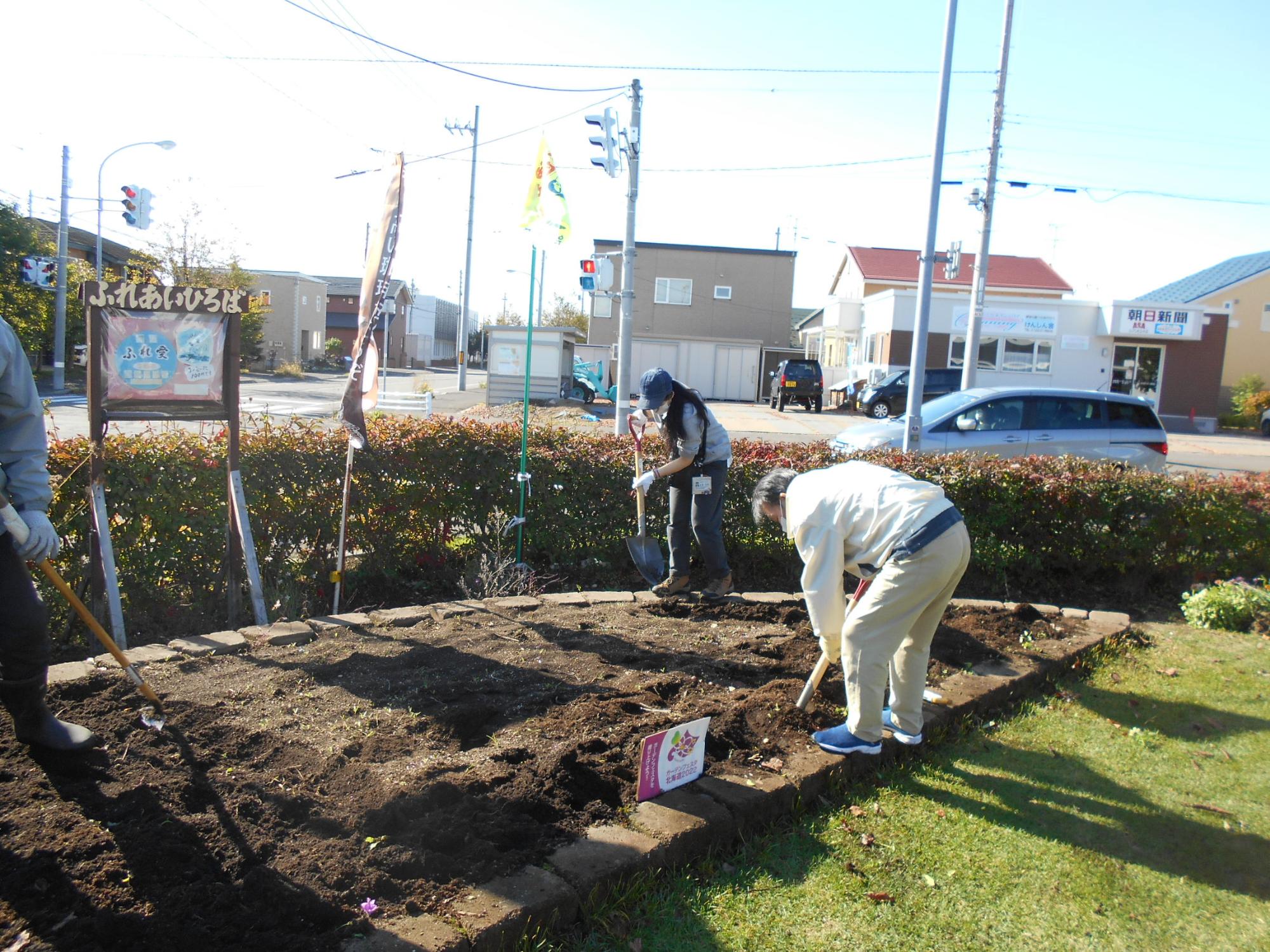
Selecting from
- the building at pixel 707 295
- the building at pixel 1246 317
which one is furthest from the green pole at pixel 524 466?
the building at pixel 1246 317

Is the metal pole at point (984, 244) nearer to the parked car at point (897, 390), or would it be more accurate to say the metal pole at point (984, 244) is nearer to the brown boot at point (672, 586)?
the parked car at point (897, 390)

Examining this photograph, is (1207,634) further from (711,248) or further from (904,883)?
(711,248)

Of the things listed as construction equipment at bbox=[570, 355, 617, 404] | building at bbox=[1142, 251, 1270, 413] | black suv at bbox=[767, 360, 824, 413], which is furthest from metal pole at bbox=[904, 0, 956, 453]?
building at bbox=[1142, 251, 1270, 413]

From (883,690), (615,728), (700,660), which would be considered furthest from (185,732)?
(883,690)

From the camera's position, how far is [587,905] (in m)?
2.64

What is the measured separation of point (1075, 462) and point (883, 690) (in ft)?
14.7

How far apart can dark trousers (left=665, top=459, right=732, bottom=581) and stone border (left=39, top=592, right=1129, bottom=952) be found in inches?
47.8

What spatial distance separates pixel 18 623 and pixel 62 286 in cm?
2803

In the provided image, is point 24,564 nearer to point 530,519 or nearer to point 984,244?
point 530,519

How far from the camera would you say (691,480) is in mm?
6066

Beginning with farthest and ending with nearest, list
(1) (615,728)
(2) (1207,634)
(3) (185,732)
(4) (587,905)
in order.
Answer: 1. (2) (1207,634)
2. (1) (615,728)
3. (3) (185,732)
4. (4) (587,905)

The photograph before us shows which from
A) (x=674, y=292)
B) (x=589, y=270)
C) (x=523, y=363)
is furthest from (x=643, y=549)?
(x=674, y=292)

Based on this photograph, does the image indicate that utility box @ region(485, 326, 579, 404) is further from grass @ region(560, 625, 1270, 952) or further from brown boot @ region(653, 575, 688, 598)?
grass @ region(560, 625, 1270, 952)

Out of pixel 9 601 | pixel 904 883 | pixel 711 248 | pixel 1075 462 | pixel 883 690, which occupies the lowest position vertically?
pixel 904 883
